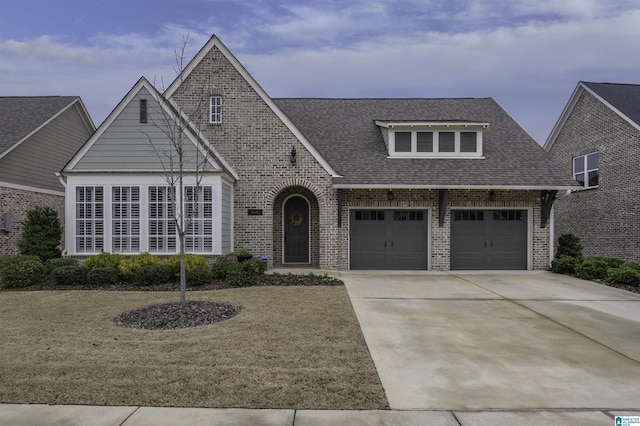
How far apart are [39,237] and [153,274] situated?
4.88 meters

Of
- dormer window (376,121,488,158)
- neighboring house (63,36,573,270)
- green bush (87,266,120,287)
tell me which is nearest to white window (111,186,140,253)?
neighboring house (63,36,573,270)

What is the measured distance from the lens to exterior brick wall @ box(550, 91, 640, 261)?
17.4 metres

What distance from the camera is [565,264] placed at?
48.5ft

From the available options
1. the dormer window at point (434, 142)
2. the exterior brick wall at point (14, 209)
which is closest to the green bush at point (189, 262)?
the dormer window at point (434, 142)

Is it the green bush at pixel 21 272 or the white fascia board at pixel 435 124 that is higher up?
the white fascia board at pixel 435 124

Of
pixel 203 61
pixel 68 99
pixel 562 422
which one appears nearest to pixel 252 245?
pixel 203 61

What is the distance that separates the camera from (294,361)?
17.9 ft

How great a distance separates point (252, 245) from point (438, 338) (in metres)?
9.22

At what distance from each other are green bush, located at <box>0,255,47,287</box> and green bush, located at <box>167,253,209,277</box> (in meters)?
3.57

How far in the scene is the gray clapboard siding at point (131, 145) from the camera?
42.9ft

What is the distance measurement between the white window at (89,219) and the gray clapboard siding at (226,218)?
12.4 feet

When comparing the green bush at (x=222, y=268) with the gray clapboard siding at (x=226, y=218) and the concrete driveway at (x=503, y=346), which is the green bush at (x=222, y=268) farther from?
the concrete driveway at (x=503, y=346)

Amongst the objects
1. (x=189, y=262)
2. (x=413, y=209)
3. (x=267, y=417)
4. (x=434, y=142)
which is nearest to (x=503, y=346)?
(x=267, y=417)

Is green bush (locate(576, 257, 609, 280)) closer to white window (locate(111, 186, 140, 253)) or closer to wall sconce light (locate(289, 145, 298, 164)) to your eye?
wall sconce light (locate(289, 145, 298, 164))
